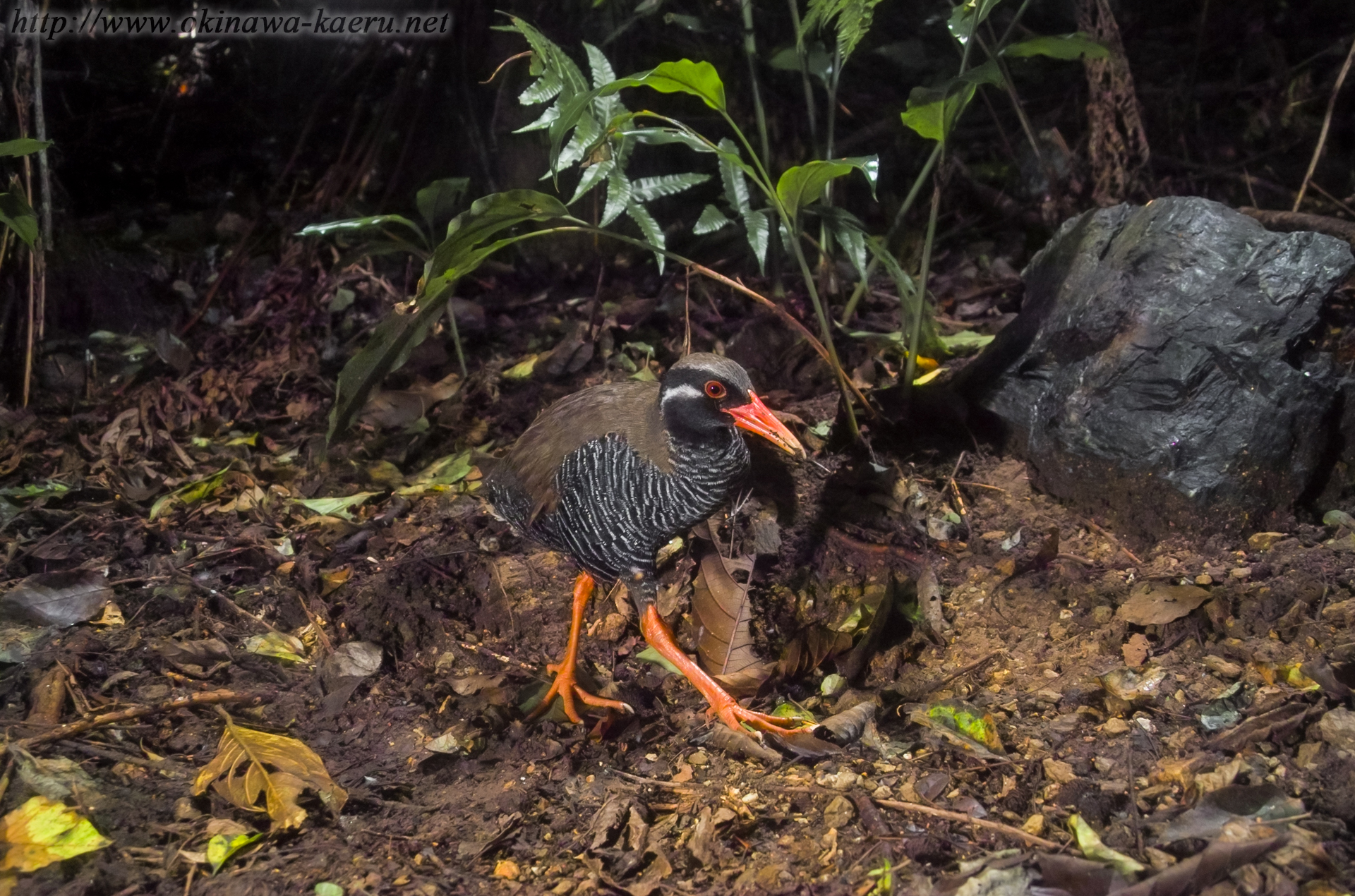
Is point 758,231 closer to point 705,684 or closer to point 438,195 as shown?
point 438,195

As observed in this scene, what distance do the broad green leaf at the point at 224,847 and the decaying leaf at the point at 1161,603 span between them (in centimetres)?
257

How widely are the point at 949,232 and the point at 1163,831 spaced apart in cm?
407

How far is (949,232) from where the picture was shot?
554cm

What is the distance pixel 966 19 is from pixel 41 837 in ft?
11.6

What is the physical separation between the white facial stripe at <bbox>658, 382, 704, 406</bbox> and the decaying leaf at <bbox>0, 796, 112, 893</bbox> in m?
1.93

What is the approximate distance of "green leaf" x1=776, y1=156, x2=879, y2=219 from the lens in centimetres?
301

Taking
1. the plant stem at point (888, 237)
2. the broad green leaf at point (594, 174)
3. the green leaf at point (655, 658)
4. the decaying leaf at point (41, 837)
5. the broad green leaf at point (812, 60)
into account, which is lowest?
the green leaf at point (655, 658)

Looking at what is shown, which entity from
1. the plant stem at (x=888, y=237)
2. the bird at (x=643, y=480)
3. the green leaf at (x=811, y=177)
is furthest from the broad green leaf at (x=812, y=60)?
the bird at (x=643, y=480)

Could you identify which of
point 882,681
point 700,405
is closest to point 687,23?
point 700,405

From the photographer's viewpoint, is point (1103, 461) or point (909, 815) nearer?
point (909, 815)

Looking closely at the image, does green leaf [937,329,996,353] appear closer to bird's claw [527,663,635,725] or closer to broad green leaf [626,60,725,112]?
broad green leaf [626,60,725,112]

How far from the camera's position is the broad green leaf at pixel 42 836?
7.23 ft

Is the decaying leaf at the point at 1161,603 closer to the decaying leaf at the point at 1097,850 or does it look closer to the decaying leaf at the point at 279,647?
the decaying leaf at the point at 1097,850

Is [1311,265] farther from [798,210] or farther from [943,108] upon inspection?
[798,210]
